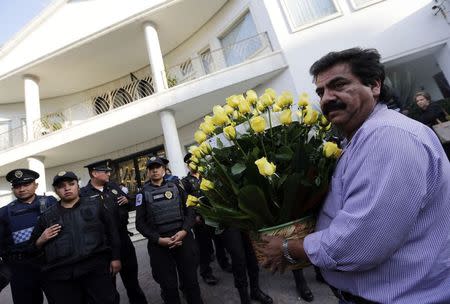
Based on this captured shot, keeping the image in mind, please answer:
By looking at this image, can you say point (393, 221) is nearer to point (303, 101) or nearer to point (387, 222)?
point (387, 222)

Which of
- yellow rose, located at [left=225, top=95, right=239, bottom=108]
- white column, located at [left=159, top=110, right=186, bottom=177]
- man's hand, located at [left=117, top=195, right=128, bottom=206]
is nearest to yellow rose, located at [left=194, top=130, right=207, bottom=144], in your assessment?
yellow rose, located at [left=225, top=95, right=239, bottom=108]

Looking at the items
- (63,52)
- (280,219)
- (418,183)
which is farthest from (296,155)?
(63,52)

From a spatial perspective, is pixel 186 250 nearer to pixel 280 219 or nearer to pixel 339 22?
pixel 280 219

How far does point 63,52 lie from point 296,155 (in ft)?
39.2

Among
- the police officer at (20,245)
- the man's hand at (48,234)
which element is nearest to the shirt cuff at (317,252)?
the man's hand at (48,234)

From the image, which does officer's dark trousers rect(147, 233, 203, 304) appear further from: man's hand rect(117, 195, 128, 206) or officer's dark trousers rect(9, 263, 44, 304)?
officer's dark trousers rect(9, 263, 44, 304)

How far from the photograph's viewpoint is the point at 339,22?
8.01 meters

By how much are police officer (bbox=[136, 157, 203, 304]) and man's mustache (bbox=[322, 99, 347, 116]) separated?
2445mm

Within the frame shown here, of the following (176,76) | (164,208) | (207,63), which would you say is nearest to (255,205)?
(164,208)

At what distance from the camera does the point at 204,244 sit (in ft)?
15.0

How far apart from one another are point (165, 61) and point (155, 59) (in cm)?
288

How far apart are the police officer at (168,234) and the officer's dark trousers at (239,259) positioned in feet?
1.39

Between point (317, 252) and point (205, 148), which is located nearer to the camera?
point (317, 252)

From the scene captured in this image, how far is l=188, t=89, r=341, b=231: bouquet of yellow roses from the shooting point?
1100mm
